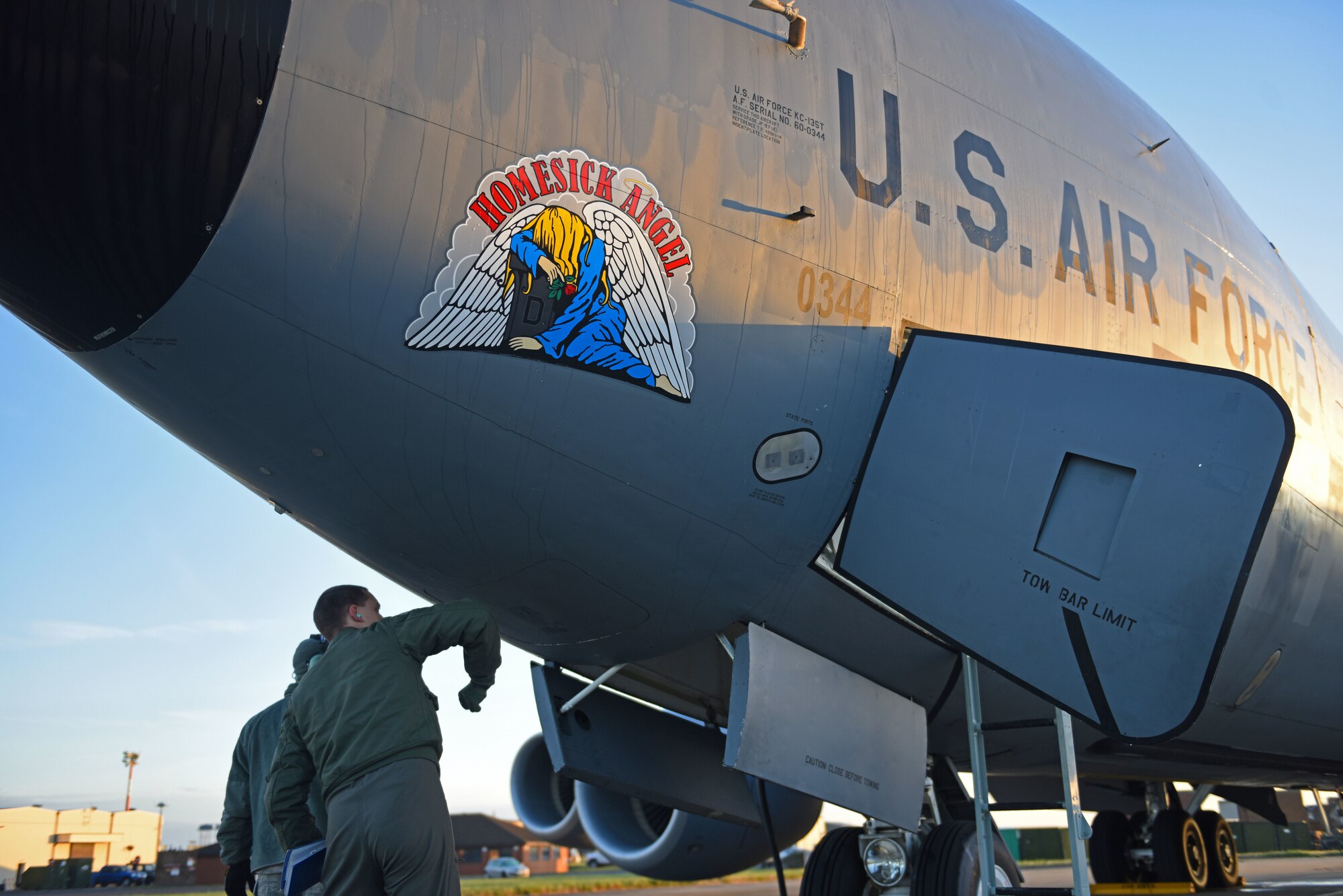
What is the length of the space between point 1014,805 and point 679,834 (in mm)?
2949

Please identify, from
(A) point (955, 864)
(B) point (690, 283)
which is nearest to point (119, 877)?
(A) point (955, 864)

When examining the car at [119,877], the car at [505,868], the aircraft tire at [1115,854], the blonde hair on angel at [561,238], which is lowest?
the car at [505,868]

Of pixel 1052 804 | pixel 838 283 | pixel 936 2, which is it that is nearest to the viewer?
pixel 838 283

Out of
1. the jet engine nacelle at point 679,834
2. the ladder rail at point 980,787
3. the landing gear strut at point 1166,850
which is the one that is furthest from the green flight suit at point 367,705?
the landing gear strut at point 1166,850

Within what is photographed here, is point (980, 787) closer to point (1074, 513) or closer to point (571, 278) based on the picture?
point (1074, 513)

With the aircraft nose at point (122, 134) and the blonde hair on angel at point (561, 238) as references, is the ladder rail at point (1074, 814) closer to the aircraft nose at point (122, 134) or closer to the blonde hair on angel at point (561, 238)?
the blonde hair on angel at point (561, 238)

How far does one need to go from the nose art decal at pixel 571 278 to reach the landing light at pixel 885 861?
255 centimetres

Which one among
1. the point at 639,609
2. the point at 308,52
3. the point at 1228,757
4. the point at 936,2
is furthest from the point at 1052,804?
the point at 308,52

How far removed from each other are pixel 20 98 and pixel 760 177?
7.87 feet

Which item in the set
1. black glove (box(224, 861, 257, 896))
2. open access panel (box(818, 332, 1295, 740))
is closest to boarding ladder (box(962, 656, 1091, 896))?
open access panel (box(818, 332, 1295, 740))

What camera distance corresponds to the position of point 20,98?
9.46 ft

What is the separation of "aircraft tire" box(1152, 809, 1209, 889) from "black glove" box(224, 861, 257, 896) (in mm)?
9121

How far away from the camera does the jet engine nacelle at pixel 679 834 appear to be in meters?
7.17

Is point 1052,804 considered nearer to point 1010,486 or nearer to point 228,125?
point 1010,486
